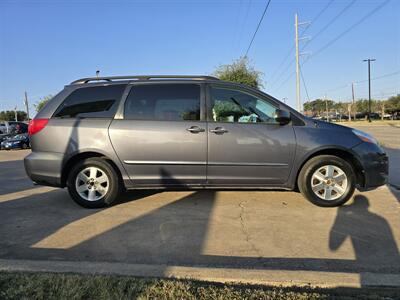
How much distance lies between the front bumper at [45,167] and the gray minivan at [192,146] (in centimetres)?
1

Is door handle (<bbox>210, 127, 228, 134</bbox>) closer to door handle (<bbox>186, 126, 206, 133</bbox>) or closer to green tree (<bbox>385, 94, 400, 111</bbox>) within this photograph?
door handle (<bbox>186, 126, 206, 133</bbox>)

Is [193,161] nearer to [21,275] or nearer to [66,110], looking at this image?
[66,110]

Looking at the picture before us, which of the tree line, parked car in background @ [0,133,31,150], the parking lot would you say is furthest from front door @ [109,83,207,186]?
the tree line

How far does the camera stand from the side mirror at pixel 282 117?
493 centimetres

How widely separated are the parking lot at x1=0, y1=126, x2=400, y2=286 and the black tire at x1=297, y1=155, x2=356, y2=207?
0.45ft

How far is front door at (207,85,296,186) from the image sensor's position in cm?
498

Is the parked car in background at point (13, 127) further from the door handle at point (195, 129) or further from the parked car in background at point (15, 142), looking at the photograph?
the door handle at point (195, 129)

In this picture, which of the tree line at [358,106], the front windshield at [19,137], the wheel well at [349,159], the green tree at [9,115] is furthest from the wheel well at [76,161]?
the green tree at [9,115]

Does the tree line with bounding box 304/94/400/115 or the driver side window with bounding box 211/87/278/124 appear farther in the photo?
the tree line with bounding box 304/94/400/115

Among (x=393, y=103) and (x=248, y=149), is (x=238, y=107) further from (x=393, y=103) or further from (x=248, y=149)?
(x=393, y=103)

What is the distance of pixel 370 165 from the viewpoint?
16.3 ft

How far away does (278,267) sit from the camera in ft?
10.5

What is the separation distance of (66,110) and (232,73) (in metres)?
23.1

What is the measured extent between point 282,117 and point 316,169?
868 mm
